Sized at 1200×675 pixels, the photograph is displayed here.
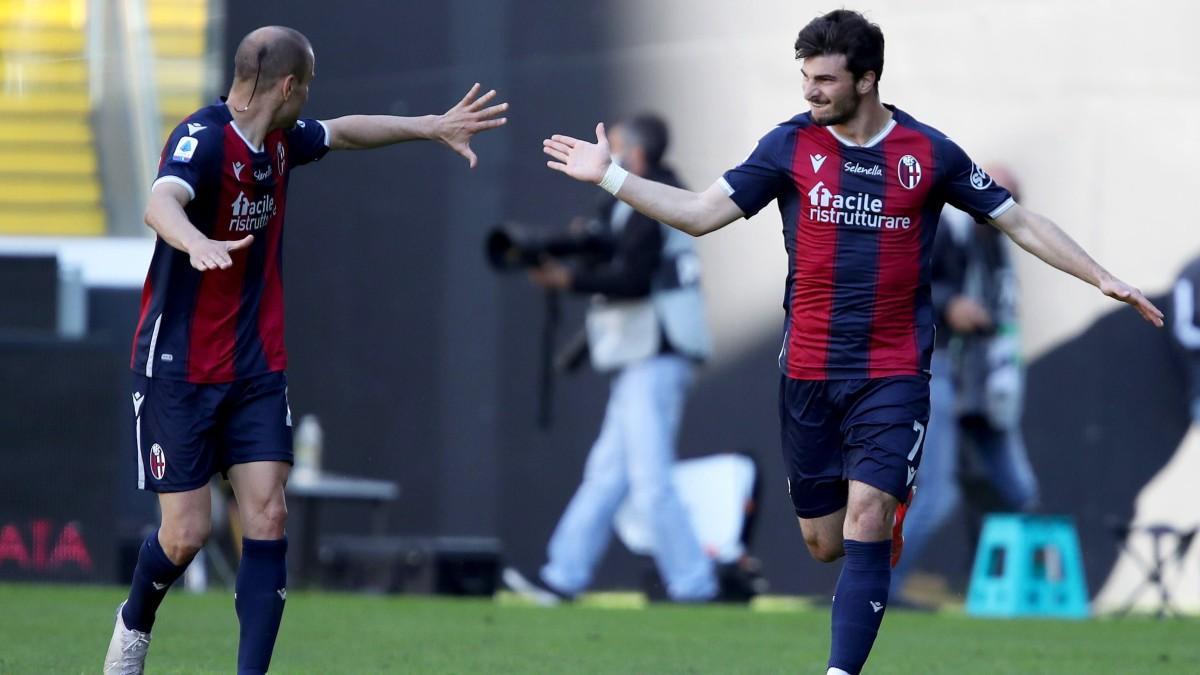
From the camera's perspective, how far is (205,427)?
629 centimetres

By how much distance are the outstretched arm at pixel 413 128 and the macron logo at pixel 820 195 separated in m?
1.01

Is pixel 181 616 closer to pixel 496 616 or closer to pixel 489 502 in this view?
pixel 496 616

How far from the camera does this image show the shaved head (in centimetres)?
621

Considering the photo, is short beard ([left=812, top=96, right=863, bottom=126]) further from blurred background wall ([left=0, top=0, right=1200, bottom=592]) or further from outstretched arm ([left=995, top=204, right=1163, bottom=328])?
blurred background wall ([left=0, top=0, right=1200, bottom=592])

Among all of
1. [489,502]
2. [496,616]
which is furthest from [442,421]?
[496,616]

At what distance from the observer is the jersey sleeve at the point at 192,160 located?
19.9ft

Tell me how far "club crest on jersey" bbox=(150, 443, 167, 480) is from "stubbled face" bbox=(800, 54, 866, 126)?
7.36ft

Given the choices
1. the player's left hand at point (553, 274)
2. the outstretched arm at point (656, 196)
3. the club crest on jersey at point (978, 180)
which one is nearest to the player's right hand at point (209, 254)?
the outstretched arm at point (656, 196)

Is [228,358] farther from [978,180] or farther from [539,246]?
[539,246]

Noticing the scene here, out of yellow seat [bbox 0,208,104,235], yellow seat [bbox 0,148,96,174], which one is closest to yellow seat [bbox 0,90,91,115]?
yellow seat [bbox 0,148,96,174]

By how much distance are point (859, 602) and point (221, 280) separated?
214 cm

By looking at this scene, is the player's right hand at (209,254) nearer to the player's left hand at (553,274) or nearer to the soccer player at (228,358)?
the soccer player at (228,358)

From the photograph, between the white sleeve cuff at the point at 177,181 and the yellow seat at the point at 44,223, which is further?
the yellow seat at the point at 44,223

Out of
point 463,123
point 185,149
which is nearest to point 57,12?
point 463,123
